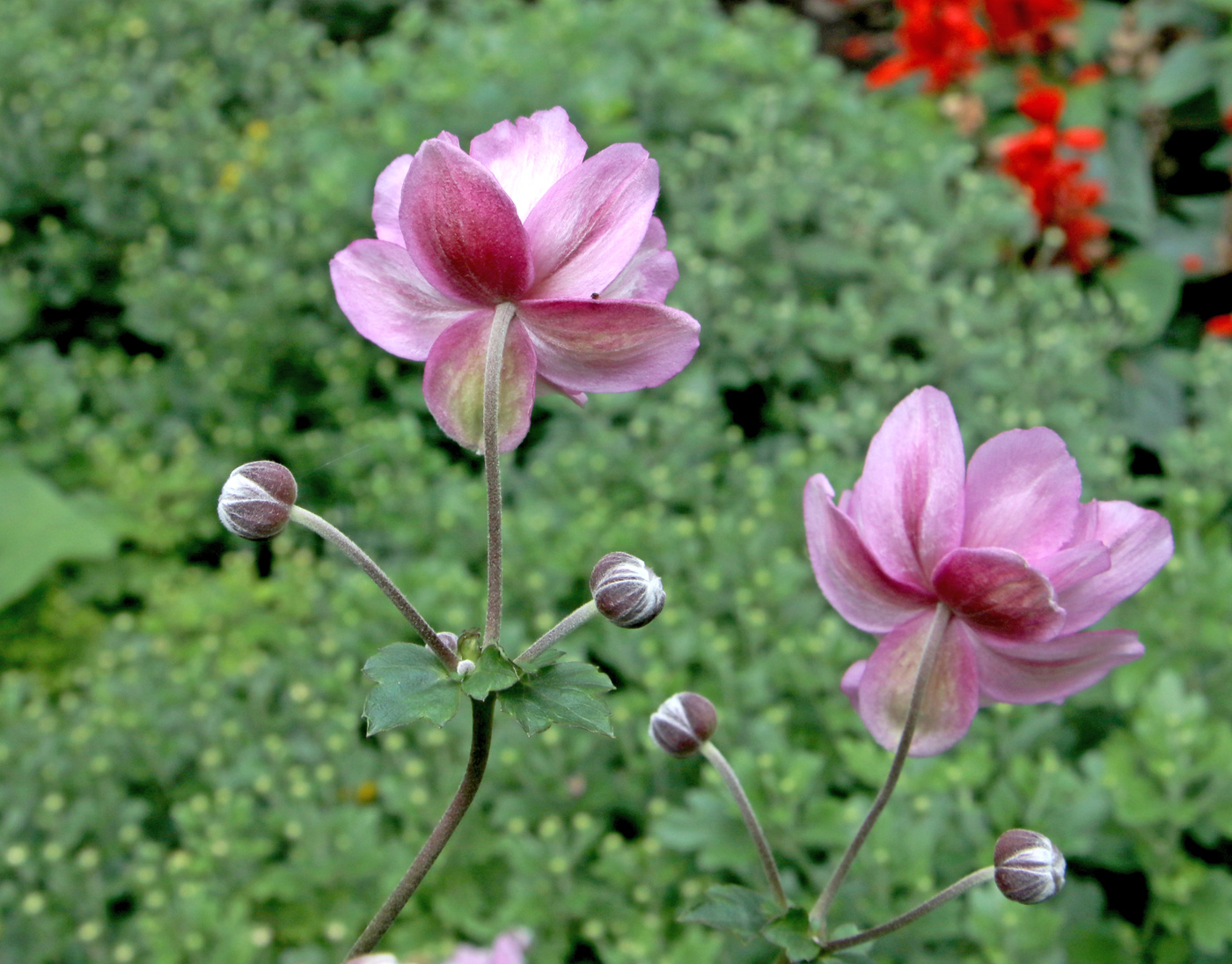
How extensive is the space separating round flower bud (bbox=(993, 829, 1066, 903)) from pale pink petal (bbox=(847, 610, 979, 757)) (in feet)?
0.16

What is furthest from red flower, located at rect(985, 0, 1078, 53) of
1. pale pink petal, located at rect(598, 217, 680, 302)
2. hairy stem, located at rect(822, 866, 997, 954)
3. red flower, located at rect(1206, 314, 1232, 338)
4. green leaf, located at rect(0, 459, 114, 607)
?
hairy stem, located at rect(822, 866, 997, 954)

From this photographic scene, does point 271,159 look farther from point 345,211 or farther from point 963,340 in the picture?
point 963,340

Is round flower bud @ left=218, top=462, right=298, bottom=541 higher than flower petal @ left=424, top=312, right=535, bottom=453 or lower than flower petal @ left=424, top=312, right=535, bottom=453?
lower

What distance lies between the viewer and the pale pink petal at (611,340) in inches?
18.2

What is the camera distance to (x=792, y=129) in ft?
9.68

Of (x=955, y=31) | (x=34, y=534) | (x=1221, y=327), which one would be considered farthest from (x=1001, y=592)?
(x=955, y=31)

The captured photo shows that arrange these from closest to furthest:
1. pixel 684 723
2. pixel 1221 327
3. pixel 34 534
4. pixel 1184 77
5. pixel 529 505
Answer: pixel 684 723
pixel 529 505
pixel 34 534
pixel 1221 327
pixel 1184 77

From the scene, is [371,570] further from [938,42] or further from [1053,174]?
[938,42]

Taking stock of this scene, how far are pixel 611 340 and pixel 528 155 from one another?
94 mm

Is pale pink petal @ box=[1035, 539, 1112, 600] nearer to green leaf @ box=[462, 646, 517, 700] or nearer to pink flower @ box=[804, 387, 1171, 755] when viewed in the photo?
pink flower @ box=[804, 387, 1171, 755]

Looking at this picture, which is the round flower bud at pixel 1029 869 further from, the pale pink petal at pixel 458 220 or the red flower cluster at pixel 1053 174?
the red flower cluster at pixel 1053 174

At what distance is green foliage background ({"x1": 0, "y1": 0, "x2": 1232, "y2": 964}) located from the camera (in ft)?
4.76

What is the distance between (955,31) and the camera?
9.65 ft

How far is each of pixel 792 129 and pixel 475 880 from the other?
81.6 inches
